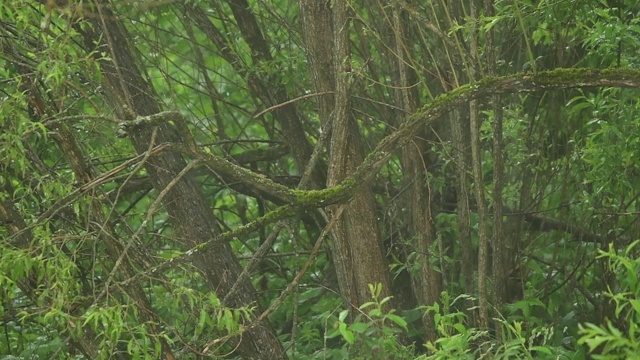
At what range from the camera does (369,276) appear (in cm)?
518

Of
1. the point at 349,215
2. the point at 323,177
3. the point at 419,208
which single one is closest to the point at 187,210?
the point at 349,215

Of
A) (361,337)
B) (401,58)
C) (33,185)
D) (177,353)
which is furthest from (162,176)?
(361,337)

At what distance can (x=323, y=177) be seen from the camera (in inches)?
244

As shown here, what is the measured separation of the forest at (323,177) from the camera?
4.26m

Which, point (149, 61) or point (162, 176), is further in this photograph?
point (149, 61)

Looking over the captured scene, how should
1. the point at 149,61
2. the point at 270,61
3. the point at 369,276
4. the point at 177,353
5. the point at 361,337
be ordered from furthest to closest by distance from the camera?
the point at 149,61 → the point at 270,61 → the point at 369,276 → the point at 177,353 → the point at 361,337

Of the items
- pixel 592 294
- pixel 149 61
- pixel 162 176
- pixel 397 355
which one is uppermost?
pixel 149 61

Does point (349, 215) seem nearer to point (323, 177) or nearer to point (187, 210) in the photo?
point (187, 210)

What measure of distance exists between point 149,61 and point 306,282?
71.1 inches

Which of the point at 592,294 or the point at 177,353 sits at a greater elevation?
the point at 177,353

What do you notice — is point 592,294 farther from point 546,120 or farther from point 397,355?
point 397,355

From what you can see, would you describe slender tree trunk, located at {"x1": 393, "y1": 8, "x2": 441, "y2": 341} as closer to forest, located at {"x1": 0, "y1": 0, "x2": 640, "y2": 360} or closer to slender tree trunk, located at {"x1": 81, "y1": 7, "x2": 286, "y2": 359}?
forest, located at {"x1": 0, "y1": 0, "x2": 640, "y2": 360}

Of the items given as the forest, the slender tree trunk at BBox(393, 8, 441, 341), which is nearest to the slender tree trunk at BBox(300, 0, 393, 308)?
the forest

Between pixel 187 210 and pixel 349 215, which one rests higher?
pixel 187 210
